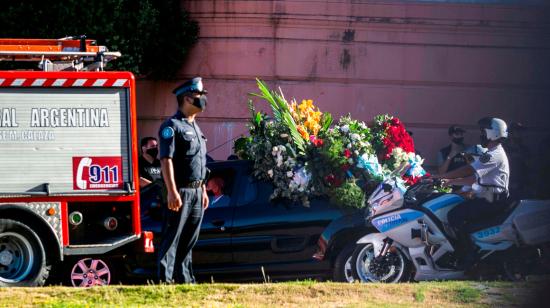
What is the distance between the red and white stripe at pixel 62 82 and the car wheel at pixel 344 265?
2.61m

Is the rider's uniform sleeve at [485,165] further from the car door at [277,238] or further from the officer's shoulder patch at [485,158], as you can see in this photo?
the car door at [277,238]

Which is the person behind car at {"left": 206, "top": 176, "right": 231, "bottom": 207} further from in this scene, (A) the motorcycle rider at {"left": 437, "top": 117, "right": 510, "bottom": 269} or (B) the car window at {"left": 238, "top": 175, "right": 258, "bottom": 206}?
Result: (A) the motorcycle rider at {"left": 437, "top": 117, "right": 510, "bottom": 269}

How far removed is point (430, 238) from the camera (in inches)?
434

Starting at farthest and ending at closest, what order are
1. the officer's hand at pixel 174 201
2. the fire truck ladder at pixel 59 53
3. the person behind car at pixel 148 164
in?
1. the person behind car at pixel 148 164
2. the fire truck ladder at pixel 59 53
3. the officer's hand at pixel 174 201

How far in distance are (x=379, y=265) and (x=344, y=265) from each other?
336 mm

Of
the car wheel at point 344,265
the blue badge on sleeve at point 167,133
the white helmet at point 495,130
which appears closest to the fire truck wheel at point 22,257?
the blue badge on sleeve at point 167,133

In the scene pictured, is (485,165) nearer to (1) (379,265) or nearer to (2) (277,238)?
(1) (379,265)

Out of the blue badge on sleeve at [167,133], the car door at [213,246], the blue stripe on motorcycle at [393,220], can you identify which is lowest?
the car door at [213,246]

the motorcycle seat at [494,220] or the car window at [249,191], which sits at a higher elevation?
the car window at [249,191]

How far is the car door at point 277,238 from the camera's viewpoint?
1092cm

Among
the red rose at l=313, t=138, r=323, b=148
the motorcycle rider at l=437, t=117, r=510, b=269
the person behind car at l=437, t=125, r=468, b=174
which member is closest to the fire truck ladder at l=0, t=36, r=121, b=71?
the red rose at l=313, t=138, r=323, b=148

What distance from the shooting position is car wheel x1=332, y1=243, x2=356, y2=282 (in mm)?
10852

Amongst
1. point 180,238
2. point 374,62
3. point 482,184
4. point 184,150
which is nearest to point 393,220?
point 482,184

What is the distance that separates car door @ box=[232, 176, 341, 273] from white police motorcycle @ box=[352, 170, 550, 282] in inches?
18.1
